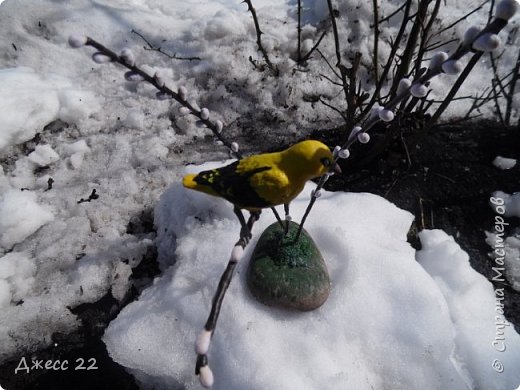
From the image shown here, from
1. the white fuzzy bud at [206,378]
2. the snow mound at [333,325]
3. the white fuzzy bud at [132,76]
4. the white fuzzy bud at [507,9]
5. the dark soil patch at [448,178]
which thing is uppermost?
the white fuzzy bud at [507,9]

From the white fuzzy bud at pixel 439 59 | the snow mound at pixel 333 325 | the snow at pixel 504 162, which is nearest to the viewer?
the white fuzzy bud at pixel 439 59

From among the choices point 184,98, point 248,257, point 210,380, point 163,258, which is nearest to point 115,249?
point 163,258

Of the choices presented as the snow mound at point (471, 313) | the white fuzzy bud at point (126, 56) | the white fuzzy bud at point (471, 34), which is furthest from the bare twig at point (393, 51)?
the white fuzzy bud at point (126, 56)

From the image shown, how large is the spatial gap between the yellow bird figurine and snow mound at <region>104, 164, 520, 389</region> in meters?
0.47

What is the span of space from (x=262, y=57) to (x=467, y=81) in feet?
4.29

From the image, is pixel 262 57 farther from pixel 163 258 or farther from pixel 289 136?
pixel 163 258

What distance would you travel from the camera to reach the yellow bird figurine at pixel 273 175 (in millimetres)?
1042

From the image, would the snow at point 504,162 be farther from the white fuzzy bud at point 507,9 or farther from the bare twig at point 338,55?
the white fuzzy bud at point 507,9

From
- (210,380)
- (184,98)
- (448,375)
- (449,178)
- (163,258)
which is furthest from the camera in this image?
(449,178)

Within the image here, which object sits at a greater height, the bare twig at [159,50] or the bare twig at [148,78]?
the bare twig at [148,78]

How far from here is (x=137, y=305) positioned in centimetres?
149

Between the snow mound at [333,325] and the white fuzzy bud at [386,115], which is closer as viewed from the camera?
the white fuzzy bud at [386,115]

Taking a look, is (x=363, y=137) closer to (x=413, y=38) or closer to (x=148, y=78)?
(x=148, y=78)

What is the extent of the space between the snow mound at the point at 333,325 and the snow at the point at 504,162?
668mm
